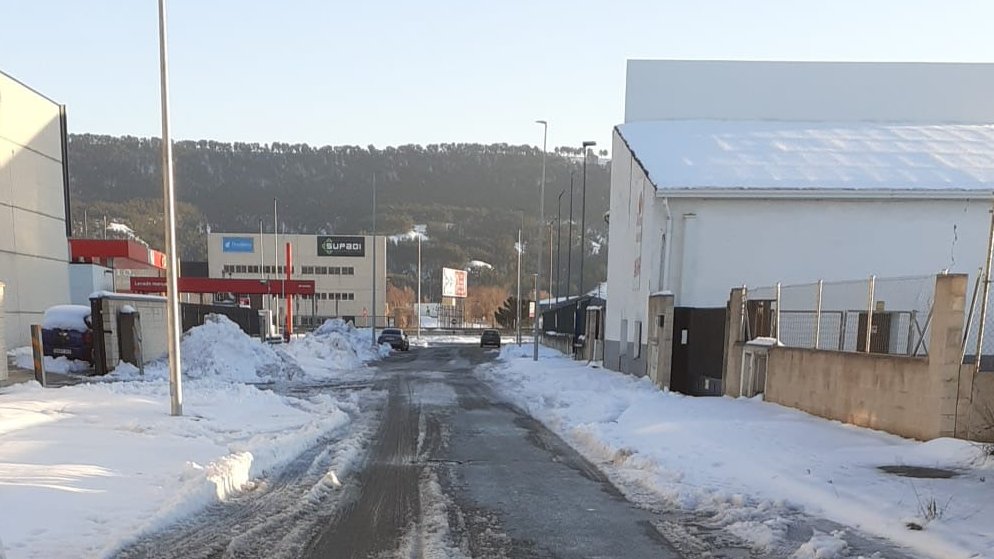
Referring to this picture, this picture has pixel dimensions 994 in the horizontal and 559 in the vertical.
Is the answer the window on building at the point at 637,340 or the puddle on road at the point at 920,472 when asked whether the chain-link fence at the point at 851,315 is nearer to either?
the puddle on road at the point at 920,472

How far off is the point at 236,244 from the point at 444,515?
97306 millimetres

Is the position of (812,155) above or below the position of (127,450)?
above

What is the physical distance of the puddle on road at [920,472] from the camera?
7.22 m

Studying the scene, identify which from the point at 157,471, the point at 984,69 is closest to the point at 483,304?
the point at 984,69

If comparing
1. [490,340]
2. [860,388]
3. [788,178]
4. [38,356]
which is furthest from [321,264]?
[860,388]

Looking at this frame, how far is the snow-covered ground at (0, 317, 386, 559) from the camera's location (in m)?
5.42

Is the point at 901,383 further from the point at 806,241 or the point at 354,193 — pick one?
the point at 354,193

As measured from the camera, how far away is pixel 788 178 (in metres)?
19.3

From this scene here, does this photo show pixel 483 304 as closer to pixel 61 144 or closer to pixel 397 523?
pixel 61 144

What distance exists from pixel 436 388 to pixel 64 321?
1101cm

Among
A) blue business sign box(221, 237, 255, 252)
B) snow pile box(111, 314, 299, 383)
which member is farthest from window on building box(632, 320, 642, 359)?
blue business sign box(221, 237, 255, 252)

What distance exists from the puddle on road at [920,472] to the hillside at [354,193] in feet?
317

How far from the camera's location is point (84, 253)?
31281mm

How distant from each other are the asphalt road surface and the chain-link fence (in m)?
5.27
